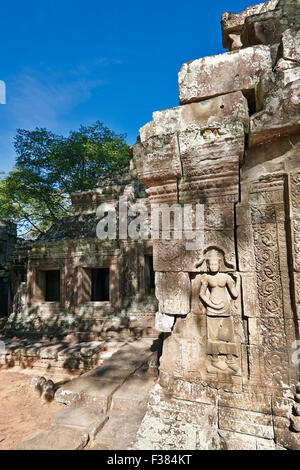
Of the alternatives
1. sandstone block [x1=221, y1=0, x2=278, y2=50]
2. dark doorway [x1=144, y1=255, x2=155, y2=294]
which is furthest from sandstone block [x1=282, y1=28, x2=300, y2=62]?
dark doorway [x1=144, y1=255, x2=155, y2=294]

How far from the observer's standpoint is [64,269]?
930cm

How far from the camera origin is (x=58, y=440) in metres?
2.41

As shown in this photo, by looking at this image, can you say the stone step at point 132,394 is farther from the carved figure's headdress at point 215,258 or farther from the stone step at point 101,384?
the carved figure's headdress at point 215,258

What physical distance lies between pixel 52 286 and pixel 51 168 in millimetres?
10477

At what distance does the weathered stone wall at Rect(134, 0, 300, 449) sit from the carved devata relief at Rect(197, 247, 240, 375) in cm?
1

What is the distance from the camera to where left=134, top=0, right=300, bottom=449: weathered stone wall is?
2.24 m

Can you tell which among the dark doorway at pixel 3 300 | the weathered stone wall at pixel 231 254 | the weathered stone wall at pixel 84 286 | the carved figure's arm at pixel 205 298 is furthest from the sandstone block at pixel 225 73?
the dark doorway at pixel 3 300

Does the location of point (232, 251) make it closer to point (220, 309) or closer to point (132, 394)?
point (220, 309)

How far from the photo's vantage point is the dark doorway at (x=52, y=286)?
11.3 meters

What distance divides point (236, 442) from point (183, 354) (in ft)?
2.65

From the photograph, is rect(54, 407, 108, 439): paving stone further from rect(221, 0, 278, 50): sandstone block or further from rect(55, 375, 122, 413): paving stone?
rect(221, 0, 278, 50): sandstone block

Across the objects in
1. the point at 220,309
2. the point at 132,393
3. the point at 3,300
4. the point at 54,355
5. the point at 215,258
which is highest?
the point at 215,258

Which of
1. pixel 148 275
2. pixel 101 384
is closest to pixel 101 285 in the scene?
pixel 148 275

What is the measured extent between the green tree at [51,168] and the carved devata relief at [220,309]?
16.9m
